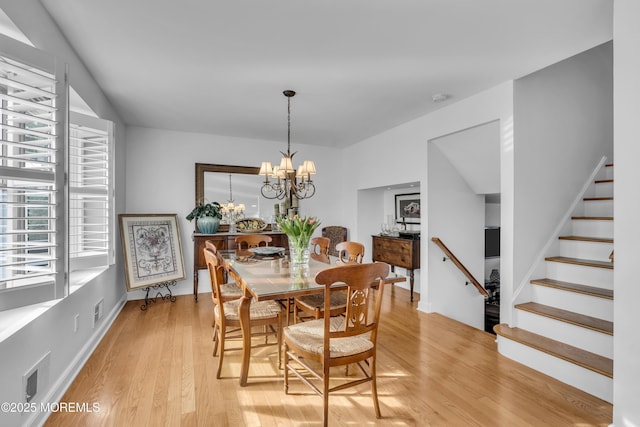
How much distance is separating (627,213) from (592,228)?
1.69 metres

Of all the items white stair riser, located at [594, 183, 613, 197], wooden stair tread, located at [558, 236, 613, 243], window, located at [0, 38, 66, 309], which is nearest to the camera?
window, located at [0, 38, 66, 309]

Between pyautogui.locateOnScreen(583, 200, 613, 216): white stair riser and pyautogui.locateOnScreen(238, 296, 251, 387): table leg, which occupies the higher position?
pyautogui.locateOnScreen(583, 200, 613, 216): white stair riser

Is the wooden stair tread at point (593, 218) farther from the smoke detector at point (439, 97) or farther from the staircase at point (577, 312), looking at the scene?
the smoke detector at point (439, 97)

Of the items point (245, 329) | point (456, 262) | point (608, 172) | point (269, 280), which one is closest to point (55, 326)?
point (245, 329)

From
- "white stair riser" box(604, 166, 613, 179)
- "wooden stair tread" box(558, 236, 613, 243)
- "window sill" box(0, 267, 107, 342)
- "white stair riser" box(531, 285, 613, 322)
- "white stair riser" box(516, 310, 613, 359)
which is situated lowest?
"white stair riser" box(516, 310, 613, 359)

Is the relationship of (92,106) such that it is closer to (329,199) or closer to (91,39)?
(91,39)

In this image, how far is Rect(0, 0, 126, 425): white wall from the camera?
1661mm

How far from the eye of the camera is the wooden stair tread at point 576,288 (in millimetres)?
2639

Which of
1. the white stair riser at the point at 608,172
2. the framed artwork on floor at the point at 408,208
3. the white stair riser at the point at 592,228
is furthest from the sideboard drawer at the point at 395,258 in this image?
the white stair riser at the point at 608,172

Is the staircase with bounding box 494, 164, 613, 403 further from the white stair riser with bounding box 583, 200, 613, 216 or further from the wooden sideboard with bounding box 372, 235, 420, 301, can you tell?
the wooden sideboard with bounding box 372, 235, 420, 301

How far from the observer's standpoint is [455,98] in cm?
356

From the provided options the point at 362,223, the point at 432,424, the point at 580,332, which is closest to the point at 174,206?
the point at 362,223

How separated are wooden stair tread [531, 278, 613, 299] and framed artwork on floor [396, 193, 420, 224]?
7.65ft
